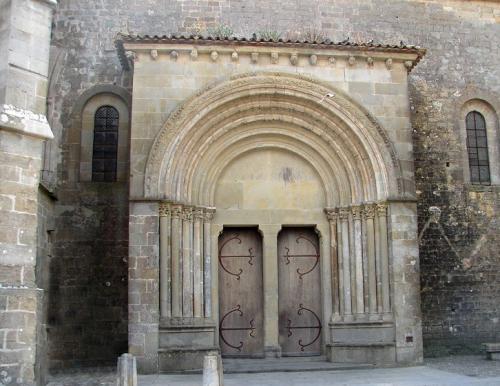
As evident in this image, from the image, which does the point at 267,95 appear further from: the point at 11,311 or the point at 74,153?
the point at 11,311

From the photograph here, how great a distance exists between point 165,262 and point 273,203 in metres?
2.65

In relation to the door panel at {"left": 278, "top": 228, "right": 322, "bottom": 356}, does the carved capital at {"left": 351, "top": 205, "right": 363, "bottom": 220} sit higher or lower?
higher

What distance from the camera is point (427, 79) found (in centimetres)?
1532

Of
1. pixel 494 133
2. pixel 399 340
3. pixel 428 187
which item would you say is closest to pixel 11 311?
pixel 399 340

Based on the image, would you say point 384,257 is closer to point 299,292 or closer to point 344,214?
point 344,214

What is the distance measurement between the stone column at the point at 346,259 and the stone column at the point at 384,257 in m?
0.70

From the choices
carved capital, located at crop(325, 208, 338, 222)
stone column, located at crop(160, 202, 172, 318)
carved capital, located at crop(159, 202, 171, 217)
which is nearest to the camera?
stone column, located at crop(160, 202, 172, 318)

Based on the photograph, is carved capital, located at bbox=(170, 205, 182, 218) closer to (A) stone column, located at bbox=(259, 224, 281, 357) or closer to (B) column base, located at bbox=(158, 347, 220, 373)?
(A) stone column, located at bbox=(259, 224, 281, 357)

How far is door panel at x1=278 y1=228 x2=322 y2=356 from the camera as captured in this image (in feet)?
42.5

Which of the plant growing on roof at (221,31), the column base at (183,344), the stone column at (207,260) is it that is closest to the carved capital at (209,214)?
the stone column at (207,260)

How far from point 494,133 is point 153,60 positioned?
8.32m

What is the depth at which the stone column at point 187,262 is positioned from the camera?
11.9 m

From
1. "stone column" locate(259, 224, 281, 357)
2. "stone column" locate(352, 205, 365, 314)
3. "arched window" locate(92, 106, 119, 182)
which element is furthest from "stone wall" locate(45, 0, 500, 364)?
"stone column" locate(259, 224, 281, 357)

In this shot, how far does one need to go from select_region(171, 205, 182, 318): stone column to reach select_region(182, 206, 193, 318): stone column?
0.32 ft
